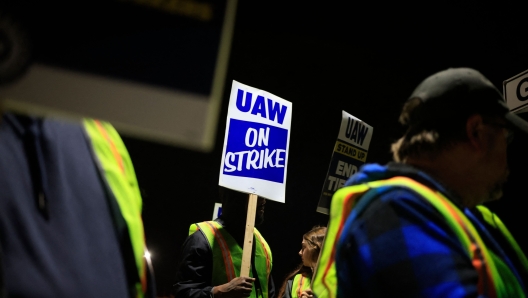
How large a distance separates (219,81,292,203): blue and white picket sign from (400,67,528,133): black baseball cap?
1751 millimetres

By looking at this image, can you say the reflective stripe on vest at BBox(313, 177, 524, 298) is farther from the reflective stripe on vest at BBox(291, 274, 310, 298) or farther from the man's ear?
the reflective stripe on vest at BBox(291, 274, 310, 298)

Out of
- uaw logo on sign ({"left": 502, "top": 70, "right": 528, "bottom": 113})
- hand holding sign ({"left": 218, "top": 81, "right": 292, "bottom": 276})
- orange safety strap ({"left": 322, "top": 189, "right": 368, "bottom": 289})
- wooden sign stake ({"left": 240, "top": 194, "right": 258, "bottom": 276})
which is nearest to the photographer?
orange safety strap ({"left": 322, "top": 189, "right": 368, "bottom": 289})

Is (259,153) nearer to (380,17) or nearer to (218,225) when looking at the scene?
(218,225)

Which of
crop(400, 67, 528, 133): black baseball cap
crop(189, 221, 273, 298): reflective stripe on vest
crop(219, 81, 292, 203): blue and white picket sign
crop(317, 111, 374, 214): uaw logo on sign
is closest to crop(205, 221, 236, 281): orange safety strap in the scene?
crop(189, 221, 273, 298): reflective stripe on vest

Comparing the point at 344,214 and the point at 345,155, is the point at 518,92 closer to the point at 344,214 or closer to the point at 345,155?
the point at 345,155

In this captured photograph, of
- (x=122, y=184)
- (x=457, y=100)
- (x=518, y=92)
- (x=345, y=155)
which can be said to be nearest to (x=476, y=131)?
(x=457, y=100)

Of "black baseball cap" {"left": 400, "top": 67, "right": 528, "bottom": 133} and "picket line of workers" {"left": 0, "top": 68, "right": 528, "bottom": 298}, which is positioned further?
"black baseball cap" {"left": 400, "top": 67, "right": 528, "bottom": 133}

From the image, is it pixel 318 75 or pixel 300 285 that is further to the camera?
pixel 318 75

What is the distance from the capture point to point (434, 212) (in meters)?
1.14

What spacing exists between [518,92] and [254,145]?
1624mm

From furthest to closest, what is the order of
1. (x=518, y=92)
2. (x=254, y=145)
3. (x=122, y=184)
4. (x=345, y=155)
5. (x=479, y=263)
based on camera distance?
1. (x=345, y=155)
2. (x=254, y=145)
3. (x=518, y=92)
4. (x=479, y=263)
5. (x=122, y=184)

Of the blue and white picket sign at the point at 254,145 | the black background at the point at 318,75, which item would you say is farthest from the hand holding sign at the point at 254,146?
the black background at the point at 318,75

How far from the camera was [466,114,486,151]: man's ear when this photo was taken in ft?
4.44

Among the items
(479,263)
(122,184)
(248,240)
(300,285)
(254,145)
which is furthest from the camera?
(300,285)
